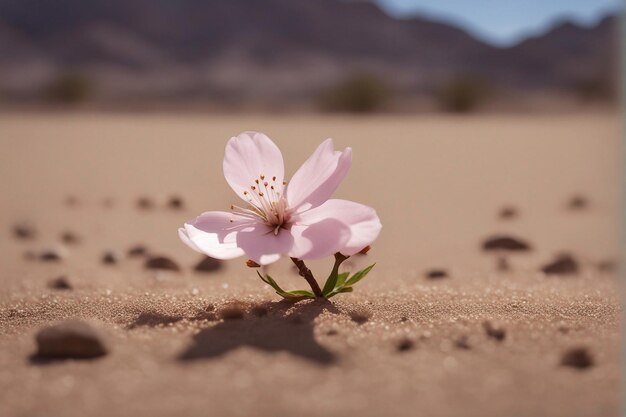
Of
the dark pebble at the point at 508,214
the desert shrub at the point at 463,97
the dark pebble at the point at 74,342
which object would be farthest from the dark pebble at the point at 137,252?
the desert shrub at the point at 463,97

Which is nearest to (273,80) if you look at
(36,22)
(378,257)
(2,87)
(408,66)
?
(408,66)

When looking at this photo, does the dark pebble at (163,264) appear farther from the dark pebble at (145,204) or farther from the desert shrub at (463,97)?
the desert shrub at (463,97)

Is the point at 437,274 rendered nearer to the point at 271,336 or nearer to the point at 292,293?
the point at 292,293

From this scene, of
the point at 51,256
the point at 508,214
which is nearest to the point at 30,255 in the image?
the point at 51,256

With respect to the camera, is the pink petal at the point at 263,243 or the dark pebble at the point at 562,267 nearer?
the pink petal at the point at 263,243

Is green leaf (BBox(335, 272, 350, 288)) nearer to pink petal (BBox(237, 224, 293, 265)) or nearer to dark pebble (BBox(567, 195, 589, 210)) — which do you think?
pink petal (BBox(237, 224, 293, 265))

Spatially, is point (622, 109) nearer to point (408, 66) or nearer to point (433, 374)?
point (433, 374)
